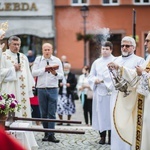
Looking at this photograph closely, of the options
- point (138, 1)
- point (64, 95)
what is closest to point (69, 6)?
point (138, 1)

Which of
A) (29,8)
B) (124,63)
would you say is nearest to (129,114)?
(124,63)

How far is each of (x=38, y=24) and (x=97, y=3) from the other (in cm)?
404

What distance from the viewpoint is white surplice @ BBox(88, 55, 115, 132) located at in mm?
8914

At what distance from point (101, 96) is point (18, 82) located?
1.64 metres

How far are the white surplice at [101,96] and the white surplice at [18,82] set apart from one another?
1236mm

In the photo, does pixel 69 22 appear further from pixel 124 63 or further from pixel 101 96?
pixel 124 63

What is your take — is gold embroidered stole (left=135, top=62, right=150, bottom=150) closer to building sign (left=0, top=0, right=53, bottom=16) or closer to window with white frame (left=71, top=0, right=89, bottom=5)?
building sign (left=0, top=0, right=53, bottom=16)

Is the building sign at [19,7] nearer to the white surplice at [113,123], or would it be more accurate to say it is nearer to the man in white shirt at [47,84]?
the man in white shirt at [47,84]

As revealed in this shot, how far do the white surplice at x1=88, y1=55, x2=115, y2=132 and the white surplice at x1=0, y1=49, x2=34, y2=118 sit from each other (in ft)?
4.06

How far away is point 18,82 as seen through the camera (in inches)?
319

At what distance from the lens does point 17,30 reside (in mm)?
31938

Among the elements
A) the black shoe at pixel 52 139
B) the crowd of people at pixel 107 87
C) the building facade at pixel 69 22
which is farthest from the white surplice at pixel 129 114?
the building facade at pixel 69 22

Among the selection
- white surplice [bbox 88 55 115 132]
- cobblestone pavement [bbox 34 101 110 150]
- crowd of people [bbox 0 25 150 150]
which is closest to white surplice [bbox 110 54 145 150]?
crowd of people [bbox 0 25 150 150]

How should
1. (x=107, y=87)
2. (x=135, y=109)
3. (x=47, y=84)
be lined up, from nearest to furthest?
(x=135, y=109) < (x=107, y=87) < (x=47, y=84)
